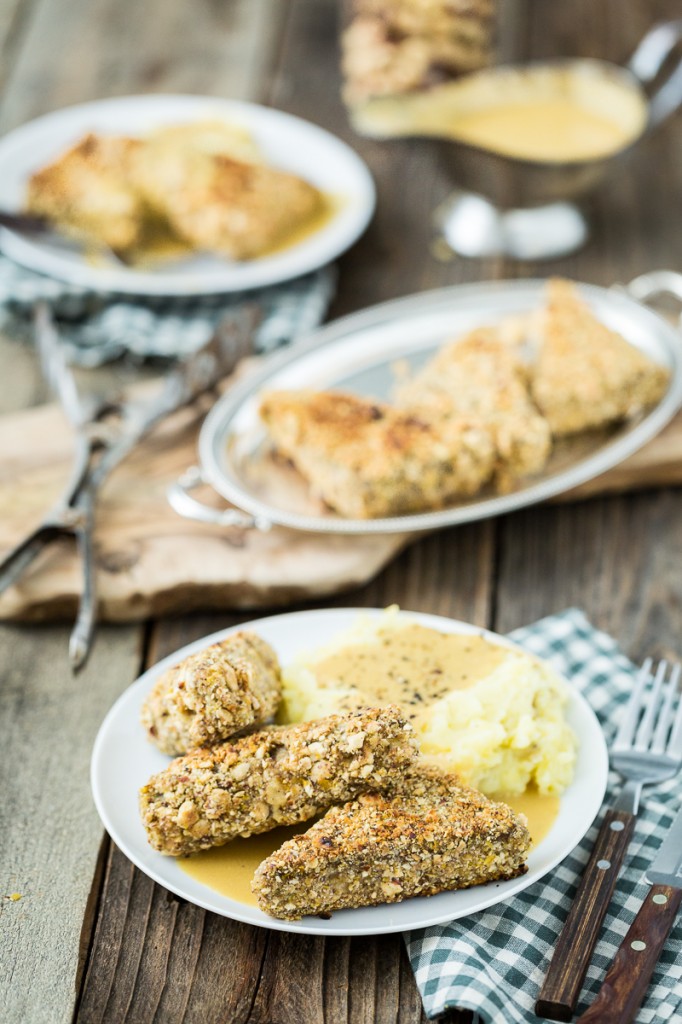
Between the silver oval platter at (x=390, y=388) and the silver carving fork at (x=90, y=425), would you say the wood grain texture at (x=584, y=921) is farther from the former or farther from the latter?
the silver carving fork at (x=90, y=425)

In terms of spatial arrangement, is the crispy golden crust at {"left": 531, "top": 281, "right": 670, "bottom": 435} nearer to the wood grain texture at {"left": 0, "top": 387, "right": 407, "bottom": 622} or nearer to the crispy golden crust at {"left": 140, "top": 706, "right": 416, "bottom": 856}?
the wood grain texture at {"left": 0, "top": 387, "right": 407, "bottom": 622}

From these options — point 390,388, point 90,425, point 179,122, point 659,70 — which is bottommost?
point 90,425

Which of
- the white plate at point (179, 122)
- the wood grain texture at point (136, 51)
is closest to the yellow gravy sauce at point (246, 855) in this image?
the white plate at point (179, 122)

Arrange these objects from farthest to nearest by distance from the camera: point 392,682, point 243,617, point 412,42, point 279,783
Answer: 1. point 412,42
2. point 243,617
3. point 392,682
4. point 279,783

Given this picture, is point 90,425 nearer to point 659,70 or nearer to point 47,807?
point 47,807

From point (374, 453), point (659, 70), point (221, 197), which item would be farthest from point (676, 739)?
point (659, 70)

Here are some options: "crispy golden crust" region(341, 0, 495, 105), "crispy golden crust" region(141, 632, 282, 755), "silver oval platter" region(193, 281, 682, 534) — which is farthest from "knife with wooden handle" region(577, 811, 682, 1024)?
"crispy golden crust" region(341, 0, 495, 105)
